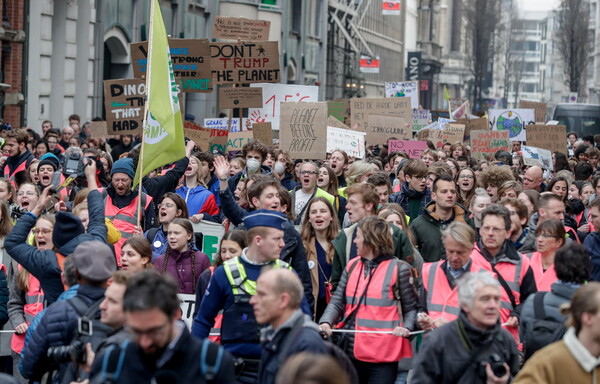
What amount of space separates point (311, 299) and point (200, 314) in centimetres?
97

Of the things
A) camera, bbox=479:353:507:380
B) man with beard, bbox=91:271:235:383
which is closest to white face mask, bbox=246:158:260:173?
camera, bbox=479:353:507:380

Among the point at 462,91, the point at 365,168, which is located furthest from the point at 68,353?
Result: the point at 462,91

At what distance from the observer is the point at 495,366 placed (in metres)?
6.00

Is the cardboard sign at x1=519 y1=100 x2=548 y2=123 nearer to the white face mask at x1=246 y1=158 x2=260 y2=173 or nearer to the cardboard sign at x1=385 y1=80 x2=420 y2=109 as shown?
the cardboard sign at x1=385 y1=80 x2=420 y2=109

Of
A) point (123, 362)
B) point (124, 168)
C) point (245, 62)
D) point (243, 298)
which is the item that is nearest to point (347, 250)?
point (243, 298)

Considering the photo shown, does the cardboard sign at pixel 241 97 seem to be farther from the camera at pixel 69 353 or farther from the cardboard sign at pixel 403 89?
the camera at pixel 69 353

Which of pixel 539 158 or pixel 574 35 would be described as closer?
pixel 539 158

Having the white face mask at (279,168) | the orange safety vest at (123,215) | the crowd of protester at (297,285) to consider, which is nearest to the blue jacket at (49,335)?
the crowd of protester at (297,285)

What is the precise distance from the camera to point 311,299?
25.4ft

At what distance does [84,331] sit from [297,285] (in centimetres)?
104

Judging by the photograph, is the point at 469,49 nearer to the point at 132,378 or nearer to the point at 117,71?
the point at 117,71

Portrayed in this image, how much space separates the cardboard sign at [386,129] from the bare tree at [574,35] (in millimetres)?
43491

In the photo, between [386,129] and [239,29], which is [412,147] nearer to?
[386,129]

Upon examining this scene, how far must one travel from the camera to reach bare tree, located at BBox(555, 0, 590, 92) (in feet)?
211
